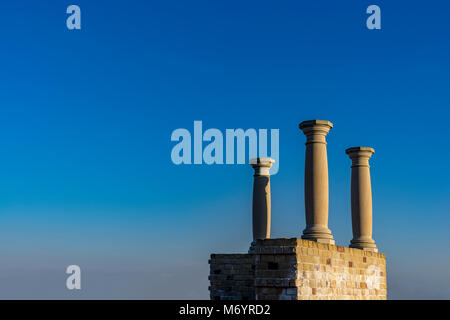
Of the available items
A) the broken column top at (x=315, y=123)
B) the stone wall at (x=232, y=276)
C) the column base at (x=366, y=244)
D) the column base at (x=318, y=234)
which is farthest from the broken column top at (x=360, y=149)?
the column base at (x=318, y=234)

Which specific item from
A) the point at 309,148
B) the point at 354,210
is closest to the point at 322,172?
the point at 309,148

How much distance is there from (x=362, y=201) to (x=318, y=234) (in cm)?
796

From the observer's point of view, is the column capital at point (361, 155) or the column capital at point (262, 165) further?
the column capital at point (262, 165)

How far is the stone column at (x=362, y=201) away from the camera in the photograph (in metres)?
33.8

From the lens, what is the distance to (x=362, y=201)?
33844 millimetres

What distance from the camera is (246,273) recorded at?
3278 centimetres

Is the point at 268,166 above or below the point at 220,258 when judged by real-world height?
above

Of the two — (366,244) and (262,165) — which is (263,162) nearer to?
(262,165)

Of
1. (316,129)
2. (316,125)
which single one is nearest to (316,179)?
(316,129)

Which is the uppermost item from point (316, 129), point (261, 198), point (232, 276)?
point (316, 129)

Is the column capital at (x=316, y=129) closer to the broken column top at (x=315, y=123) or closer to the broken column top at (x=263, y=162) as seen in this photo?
the broken column top at (x=315, y=123)

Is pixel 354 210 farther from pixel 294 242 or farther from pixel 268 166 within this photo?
pixel 294 242
